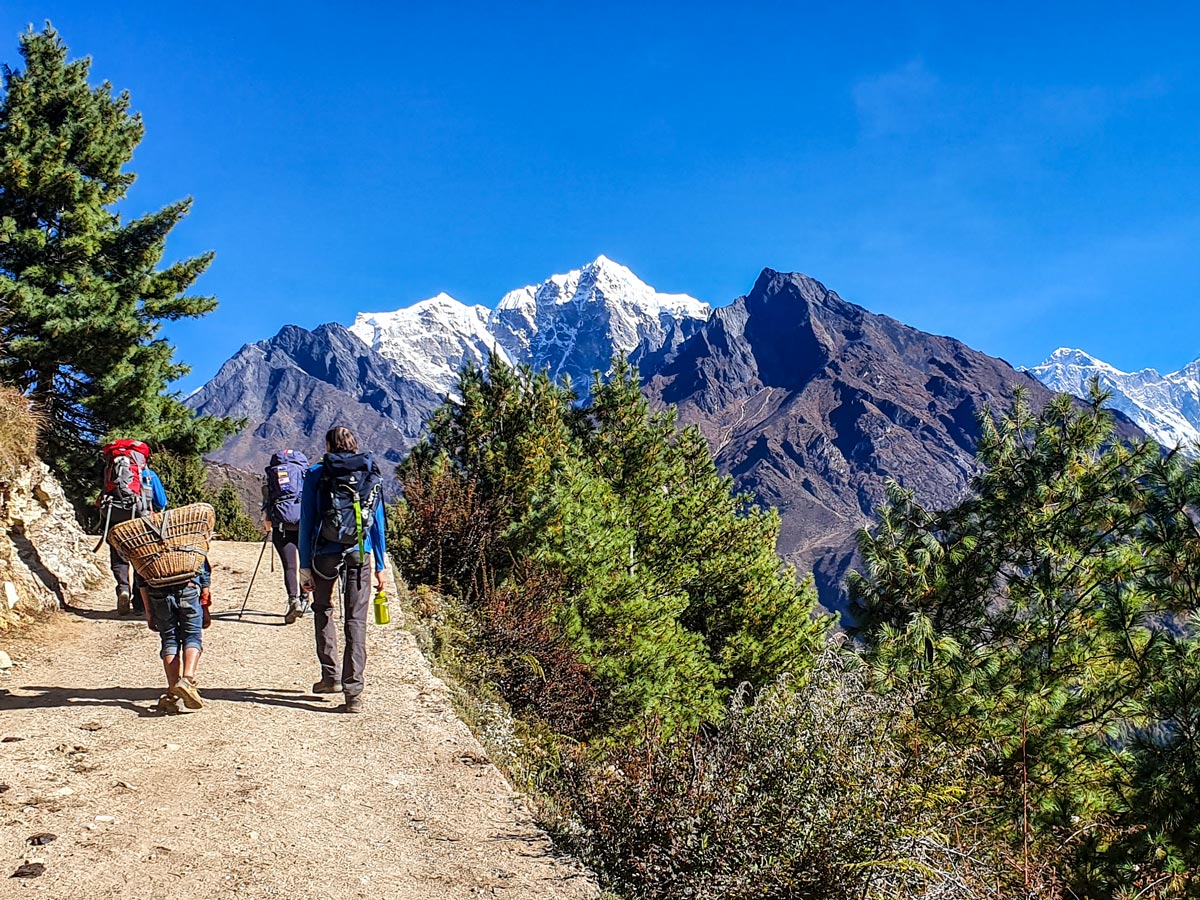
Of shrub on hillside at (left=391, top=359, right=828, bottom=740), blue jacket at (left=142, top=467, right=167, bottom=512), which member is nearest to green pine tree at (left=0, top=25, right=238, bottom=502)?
shrub on hillside at (left=391, top=359, right=828, bottom=740)

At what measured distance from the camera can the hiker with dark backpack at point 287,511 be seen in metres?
8.99

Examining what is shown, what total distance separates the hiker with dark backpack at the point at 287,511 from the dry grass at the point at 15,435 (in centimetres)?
270

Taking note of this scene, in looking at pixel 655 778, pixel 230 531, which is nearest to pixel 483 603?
pixel 655 778

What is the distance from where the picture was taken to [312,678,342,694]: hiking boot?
653 cm

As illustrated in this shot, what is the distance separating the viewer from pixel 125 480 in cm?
805

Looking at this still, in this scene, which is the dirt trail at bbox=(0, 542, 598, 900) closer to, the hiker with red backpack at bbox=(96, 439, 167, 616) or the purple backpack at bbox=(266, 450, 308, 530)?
the hiker with red backpack at bbox=(96, 439, 167, 616)

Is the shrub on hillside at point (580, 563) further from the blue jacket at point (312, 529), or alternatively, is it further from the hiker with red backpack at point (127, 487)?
the hiker with red backpack at point (127, 487)

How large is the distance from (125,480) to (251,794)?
4.67 meters

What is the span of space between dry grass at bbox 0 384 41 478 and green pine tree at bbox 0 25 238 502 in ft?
18.3

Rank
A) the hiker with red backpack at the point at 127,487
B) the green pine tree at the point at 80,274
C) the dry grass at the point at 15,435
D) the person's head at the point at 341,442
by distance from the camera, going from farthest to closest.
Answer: the green pine tree at the point at 80,274
the dry grass at the point at 15,435
the hiker with red backpack at the point at 127,487
the person's head at the point at 341,442

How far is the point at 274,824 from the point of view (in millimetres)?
4348

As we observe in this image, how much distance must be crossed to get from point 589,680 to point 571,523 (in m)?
2.23

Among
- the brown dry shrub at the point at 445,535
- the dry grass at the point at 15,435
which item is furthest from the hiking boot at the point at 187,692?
the brown dry shrub at the point at 445,535

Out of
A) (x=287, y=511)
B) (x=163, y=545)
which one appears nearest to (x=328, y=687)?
(x=163, y=545)
